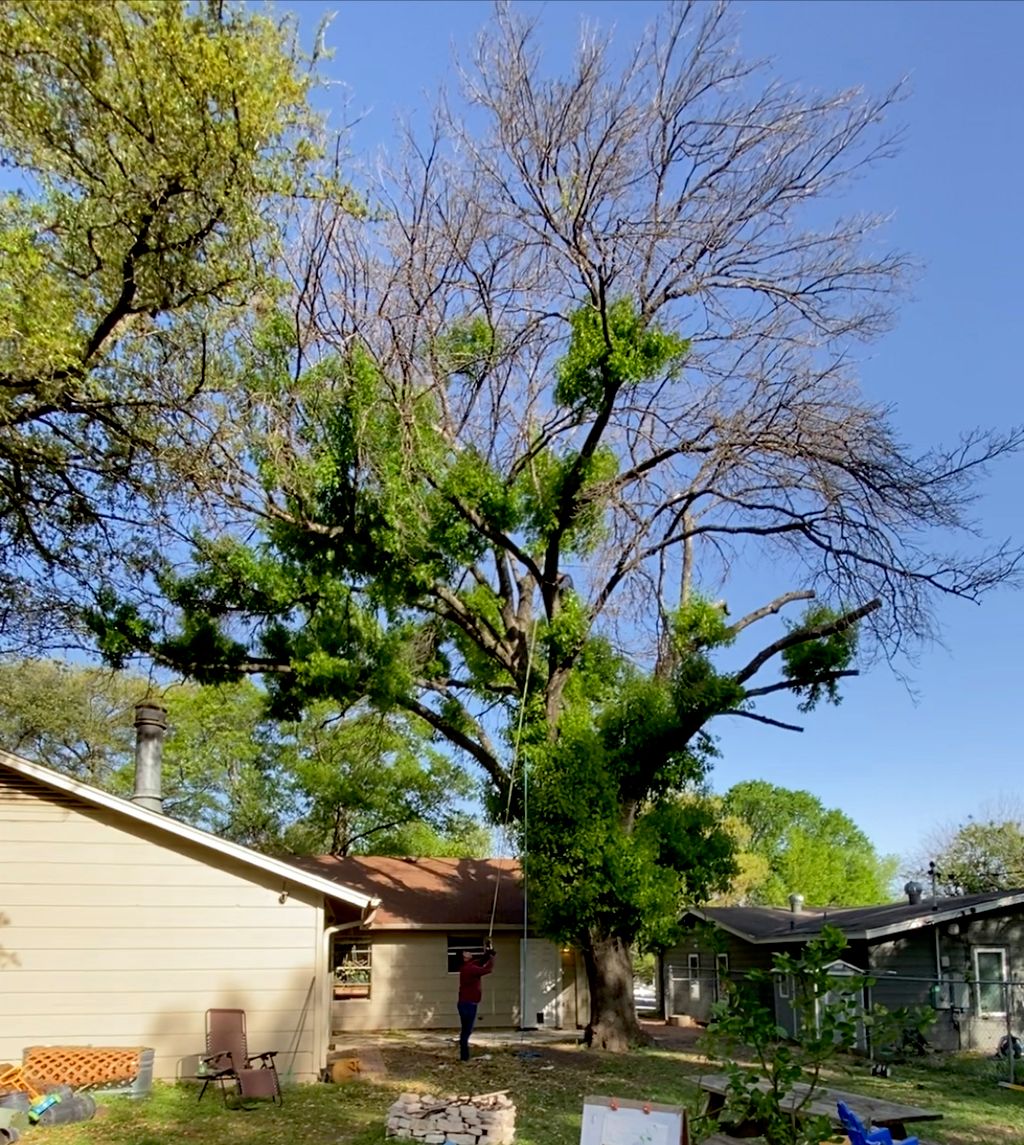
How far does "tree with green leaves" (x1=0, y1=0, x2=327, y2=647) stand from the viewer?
237 inches

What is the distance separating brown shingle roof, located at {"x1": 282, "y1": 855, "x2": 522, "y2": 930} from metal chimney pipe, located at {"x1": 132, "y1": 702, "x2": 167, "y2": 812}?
7.82m

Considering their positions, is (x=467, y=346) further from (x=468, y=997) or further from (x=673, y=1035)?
(x=673, y=1035)

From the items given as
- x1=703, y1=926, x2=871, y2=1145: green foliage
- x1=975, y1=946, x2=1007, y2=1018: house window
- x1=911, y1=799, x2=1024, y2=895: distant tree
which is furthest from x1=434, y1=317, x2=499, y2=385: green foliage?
x1=911, y1=799, x2=1024, y2=895: distant tree

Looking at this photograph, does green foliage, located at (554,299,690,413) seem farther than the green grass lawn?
Yes

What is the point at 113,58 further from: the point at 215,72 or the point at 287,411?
the point at 287,411

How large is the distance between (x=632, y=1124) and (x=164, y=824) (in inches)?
320

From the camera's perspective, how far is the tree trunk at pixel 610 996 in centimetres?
1548

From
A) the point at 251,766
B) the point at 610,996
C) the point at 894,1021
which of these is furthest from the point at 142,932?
the point at 251,766

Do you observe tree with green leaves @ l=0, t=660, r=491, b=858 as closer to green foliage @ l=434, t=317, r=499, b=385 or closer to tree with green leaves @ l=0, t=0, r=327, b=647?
green foliage @ l=434, t=317, r=499, b=385

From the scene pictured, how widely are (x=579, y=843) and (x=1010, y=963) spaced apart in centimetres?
946

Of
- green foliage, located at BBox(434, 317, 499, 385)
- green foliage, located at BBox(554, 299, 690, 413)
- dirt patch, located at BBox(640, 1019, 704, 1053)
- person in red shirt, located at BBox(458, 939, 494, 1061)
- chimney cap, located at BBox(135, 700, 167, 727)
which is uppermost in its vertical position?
green foliage, located at BBox(434, 317, 499, 385)

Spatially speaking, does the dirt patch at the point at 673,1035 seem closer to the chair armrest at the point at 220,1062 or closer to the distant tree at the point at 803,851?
the chair armrest at the point at 220,1062

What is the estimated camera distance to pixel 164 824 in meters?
12.0

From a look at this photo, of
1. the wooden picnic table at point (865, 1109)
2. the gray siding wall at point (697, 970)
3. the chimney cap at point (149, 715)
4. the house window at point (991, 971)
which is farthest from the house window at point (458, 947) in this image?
the wooden picnic table at point (865, 1109)
